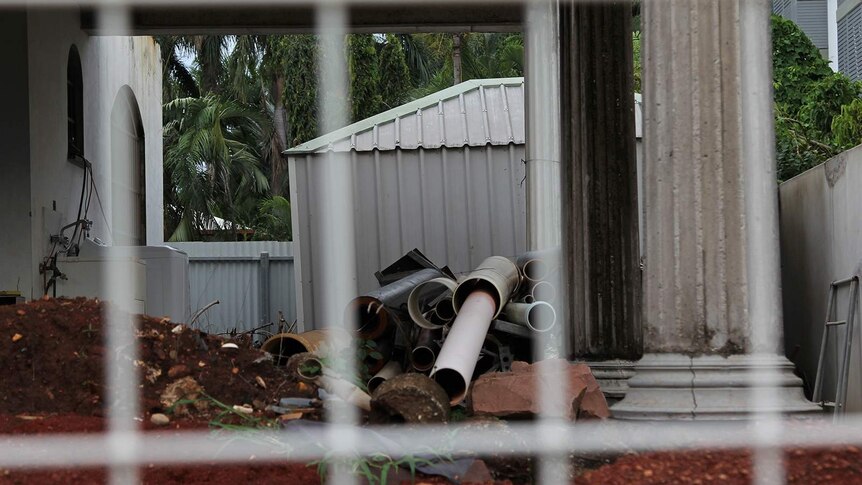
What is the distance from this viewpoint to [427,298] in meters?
7.25

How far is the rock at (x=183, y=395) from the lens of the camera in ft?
14.9

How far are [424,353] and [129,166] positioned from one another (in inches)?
Answer: 289

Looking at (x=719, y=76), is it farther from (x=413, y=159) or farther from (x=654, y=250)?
(x=413, y=159)

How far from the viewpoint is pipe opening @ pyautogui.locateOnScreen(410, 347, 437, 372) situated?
20.4ft

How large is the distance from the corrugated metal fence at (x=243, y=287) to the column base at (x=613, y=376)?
30.2 ft

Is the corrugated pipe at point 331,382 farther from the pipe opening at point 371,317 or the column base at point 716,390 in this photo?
the column base at point 716,390

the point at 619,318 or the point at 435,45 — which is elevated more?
the point at 435,45

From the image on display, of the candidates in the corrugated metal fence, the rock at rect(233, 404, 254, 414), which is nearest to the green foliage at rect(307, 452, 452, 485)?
the rock at rect(233, 404, 254, 414)

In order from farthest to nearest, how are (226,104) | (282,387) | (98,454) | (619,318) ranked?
1. (226,104)
2. (619,318)
3. (282,387)
4. (98,454)

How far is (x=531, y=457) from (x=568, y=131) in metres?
2.80

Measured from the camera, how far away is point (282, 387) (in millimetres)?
5043

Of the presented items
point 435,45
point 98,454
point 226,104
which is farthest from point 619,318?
point 226,104

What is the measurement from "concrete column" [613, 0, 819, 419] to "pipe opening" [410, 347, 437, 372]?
2.21 m

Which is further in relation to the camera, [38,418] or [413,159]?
[413,159]
